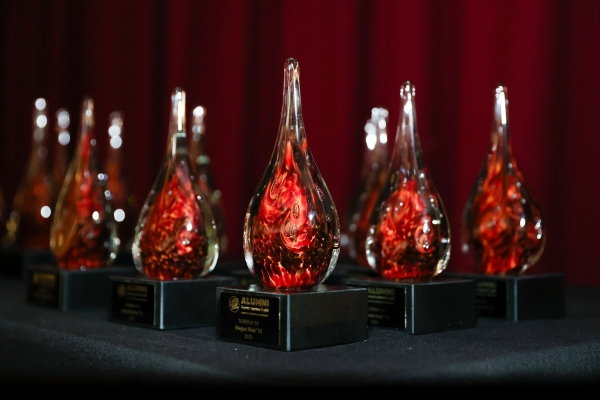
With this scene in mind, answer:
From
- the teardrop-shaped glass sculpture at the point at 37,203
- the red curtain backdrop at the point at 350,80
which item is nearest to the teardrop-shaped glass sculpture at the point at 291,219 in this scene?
the red curtain backdrop at the point at 350,80

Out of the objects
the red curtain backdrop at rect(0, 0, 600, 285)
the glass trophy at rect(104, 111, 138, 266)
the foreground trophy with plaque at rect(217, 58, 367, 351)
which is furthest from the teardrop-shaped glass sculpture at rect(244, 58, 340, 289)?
the glass trophy at rect(104, 111, 138, 266)

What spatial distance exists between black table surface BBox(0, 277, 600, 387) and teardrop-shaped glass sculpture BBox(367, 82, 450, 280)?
0.12m

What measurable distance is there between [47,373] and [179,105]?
511 millimetres

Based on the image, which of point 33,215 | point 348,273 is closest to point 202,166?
point 348,273

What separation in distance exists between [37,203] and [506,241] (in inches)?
59.3

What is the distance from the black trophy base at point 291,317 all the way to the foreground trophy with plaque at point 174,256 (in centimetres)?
18

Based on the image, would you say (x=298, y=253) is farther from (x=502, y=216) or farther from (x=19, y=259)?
(x=19, y=259)

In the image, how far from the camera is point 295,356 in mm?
1070

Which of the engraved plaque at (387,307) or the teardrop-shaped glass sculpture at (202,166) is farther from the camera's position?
the teardrop-shaped glass sculpture at (202,166)

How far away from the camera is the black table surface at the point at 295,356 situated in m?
0.97

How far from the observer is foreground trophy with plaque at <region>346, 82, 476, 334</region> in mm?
1333

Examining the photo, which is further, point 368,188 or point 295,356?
point 368,188

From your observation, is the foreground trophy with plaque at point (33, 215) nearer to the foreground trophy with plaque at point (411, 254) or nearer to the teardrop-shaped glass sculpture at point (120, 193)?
the teardrop-shaped glass sculpture at point (120, 193)

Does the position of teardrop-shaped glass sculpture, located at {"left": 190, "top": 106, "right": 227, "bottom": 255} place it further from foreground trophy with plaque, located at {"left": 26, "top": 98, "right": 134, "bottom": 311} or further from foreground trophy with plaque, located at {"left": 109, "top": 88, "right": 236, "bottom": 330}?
foreground trophy with plaque, located at {"left": 109, "top": 88, "right": 236, "bottom": 330}
